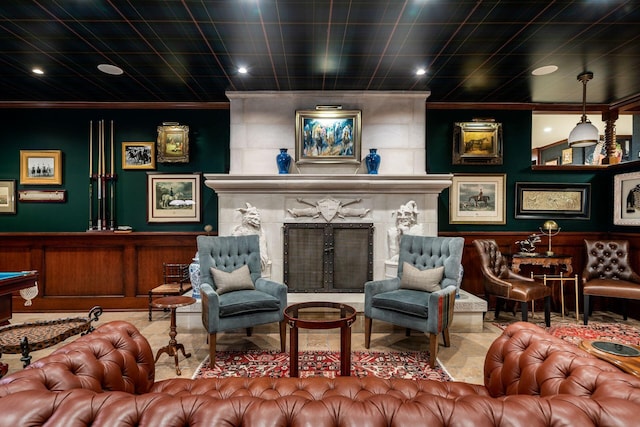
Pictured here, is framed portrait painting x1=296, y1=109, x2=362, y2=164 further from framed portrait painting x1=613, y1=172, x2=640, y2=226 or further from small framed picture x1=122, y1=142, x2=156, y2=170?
framed portrait painting x1=613, y1=172, x2=640, y2=226

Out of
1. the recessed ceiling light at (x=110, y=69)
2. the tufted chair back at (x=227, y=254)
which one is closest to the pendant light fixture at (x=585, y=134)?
the tufted chair back at (x=227, y=254)

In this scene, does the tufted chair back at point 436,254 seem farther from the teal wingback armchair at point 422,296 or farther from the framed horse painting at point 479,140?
the framed horse painting at point 479,140

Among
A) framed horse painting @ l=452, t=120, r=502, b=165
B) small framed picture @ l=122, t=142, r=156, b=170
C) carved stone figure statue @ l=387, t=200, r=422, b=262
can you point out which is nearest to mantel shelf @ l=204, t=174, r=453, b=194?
carved stone figure statue @ l=387, t=200, r=422, b=262

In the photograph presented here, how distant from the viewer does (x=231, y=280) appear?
11.1 feet

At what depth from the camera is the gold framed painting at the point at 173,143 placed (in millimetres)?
4742

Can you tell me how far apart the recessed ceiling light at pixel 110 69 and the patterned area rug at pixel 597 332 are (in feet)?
18.1

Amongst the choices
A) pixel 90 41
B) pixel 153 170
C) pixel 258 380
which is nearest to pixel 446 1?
pixel 258 380

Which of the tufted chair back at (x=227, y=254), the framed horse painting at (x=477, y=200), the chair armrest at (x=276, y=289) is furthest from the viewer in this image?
the framed horse painting at (x=477, y=200)

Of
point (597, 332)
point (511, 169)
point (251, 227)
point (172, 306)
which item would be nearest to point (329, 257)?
point (251, 227)

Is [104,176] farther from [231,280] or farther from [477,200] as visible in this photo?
[477,200]

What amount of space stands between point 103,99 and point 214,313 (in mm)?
3780

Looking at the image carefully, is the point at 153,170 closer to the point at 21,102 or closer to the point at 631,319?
the point at 21,102

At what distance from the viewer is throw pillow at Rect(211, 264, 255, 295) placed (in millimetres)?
3336

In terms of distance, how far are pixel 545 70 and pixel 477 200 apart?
1.86 meters
